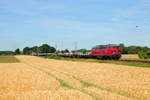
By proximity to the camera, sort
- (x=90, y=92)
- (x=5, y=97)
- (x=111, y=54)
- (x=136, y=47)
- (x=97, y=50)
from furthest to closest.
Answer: (x=136, y=47), (x=97, y=50), (x=111, y=54), (x=90, y=92), (x=5, y=97)

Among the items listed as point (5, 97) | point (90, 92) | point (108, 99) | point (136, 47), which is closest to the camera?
point (108, 99)

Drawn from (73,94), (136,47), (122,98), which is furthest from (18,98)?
(136,47)

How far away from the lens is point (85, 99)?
12055mm

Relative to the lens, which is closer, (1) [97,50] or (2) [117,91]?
(2) [117,91]

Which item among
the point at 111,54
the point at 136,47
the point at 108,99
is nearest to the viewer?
the point at 108,99

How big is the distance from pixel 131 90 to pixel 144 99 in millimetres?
2424

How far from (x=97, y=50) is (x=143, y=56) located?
480 inches

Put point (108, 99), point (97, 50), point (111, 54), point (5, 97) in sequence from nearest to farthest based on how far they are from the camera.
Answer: point (108, 99) → point (5, 97) → point (111, 54) → point (97, 50)

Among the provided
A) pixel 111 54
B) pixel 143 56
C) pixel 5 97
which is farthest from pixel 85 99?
pixel 143 56

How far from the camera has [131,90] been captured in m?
14.7

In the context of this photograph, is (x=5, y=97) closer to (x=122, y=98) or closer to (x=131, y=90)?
Result: (x=122, y=98)

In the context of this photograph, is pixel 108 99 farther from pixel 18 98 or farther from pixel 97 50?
pixel 97 50

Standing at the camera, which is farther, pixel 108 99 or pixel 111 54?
pixel 111 54

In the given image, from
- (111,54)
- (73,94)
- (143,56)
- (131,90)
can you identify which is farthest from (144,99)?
(143,56)
